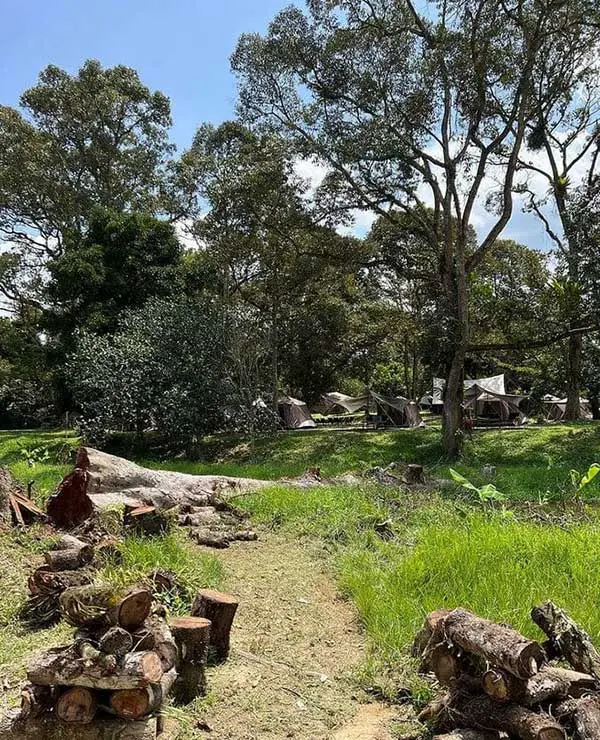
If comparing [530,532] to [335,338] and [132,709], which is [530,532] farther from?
[335,338]

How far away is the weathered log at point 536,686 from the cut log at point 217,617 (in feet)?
4.31

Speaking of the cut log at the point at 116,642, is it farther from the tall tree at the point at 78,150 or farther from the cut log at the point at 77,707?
the tall tree at the point at 78,150

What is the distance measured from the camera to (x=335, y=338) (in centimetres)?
2583

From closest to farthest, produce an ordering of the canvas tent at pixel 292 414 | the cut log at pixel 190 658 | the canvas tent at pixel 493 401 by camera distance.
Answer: the cut log at pixel 190 658 → the canvas tent at pixel 493 401 → the canvas tent at pixel 292 414

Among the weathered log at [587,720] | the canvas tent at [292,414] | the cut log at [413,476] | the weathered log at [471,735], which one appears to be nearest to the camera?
the weathered log at [587,720]

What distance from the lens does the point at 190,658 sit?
9.02 feet

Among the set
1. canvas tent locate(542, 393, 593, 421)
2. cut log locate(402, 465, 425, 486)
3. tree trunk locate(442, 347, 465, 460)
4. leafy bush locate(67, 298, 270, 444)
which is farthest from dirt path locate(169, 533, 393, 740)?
canvas tent locate(542, 393, 593, 421)

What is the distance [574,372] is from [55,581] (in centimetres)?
1672

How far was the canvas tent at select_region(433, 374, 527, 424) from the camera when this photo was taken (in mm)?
25875

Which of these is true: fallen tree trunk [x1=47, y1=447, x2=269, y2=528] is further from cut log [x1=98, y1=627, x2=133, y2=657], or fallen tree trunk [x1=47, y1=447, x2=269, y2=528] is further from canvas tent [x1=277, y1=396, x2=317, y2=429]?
canvas tent [x1=277, y1=396, x2=317, y2=429]

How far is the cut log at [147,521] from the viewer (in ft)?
16.6

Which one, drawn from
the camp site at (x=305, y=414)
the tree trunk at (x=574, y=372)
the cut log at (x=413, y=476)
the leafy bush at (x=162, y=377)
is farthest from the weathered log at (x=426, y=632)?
the tree trunk at (x=574, y=372)

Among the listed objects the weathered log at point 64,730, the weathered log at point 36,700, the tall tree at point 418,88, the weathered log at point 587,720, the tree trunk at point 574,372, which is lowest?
the weathered log at point 64,730

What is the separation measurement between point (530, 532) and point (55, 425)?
25.9 m
